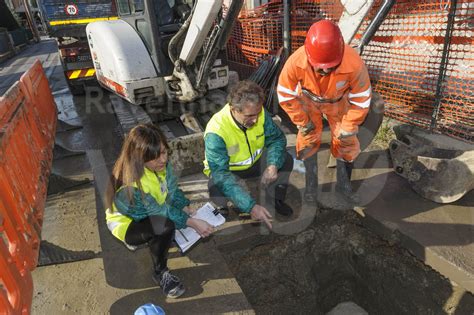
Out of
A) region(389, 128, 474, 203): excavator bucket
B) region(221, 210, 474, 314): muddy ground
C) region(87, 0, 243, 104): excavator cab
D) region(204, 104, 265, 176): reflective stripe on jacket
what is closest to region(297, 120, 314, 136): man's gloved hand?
region(204, 104, 265, 176): reflective stripe on jacket

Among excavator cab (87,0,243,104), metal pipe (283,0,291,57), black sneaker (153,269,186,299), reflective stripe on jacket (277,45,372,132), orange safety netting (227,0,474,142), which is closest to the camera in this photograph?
black sneaker (153,269,186,299)

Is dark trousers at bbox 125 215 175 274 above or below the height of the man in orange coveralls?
below

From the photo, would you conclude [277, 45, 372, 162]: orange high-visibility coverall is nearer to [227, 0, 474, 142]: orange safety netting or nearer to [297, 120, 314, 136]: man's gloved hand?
[297, 120, 314, 136]: man's gloved hand

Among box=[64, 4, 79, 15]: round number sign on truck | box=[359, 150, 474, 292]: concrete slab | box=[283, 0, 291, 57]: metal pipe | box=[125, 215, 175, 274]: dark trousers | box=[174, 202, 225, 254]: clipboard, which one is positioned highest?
box=[64, 4, 79, 15]: round number sign on truck

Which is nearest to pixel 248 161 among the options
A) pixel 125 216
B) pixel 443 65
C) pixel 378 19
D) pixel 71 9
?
pixel 125 216

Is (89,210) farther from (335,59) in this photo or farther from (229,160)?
(335,59)

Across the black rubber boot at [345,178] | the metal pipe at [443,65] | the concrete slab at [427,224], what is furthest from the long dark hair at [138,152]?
the metal pipe at [443,65]

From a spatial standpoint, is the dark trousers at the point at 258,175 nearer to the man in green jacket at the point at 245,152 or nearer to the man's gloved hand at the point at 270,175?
the man in green jacket at the point at 245,152

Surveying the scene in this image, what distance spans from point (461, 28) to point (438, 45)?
33cm

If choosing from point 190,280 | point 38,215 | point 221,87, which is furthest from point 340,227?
point 221,87

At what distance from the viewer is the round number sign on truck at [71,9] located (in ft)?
25.8

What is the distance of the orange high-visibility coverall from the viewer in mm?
2748

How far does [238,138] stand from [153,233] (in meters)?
1.06

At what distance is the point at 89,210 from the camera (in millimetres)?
3553
